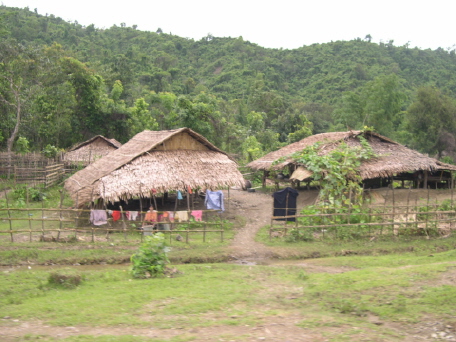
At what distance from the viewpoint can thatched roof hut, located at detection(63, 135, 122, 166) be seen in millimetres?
25359

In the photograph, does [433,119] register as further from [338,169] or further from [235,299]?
[235,299]

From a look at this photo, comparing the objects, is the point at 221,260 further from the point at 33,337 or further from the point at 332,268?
the point at 33,337

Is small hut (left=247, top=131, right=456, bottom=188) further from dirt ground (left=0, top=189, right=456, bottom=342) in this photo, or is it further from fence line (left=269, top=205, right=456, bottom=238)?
dirt ground (left=0, top=189, right=456, bottom=342)

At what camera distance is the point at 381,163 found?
20.1 m

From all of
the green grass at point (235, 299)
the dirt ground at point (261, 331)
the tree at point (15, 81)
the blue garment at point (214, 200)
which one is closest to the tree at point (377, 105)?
the blue garment at point (214, 200)

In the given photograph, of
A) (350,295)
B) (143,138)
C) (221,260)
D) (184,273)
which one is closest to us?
(350,295)

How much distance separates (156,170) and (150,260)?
702 cm

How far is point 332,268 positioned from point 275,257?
6.69 feet

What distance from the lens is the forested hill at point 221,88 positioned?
27.9 m

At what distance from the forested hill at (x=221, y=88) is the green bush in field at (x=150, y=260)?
61.2ft

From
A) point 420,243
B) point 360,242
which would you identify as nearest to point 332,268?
point 360,242

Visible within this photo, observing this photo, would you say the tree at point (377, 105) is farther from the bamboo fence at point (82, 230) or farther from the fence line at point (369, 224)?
the bamboo fence at point (82, 230)

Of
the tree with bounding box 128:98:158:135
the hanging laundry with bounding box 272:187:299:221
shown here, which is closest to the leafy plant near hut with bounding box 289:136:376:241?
the hanging laundry with bounding box 272:187:299:221

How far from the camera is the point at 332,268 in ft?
36.1
